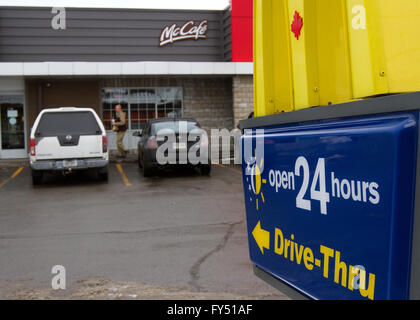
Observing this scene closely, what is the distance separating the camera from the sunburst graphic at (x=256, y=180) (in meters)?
2.58

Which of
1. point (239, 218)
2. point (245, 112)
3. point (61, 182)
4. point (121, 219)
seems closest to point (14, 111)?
point (61, 182)

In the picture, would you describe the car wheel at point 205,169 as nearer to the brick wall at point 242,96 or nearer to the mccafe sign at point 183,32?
the brick wall at point 242,96

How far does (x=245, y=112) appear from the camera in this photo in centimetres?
2066

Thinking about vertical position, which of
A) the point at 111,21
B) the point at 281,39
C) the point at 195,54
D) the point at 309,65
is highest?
the point at 111,21

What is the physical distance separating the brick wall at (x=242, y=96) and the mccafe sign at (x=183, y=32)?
244 centimetres

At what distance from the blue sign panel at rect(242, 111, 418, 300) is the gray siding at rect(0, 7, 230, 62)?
60.4 ft

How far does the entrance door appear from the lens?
20.1m

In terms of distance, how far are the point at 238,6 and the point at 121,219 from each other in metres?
13.1

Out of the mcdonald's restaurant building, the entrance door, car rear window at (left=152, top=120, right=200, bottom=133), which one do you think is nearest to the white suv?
car rear window at (left=152, top=120, right=200, bottom=133)

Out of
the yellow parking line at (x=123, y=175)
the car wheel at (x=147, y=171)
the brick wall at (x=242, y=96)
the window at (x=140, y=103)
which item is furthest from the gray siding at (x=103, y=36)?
the car wheel at (x=147, y=171)

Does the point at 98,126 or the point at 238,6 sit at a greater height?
the point at 238,6

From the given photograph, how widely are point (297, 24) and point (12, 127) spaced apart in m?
19.9

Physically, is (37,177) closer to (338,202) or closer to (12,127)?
(12,127)
